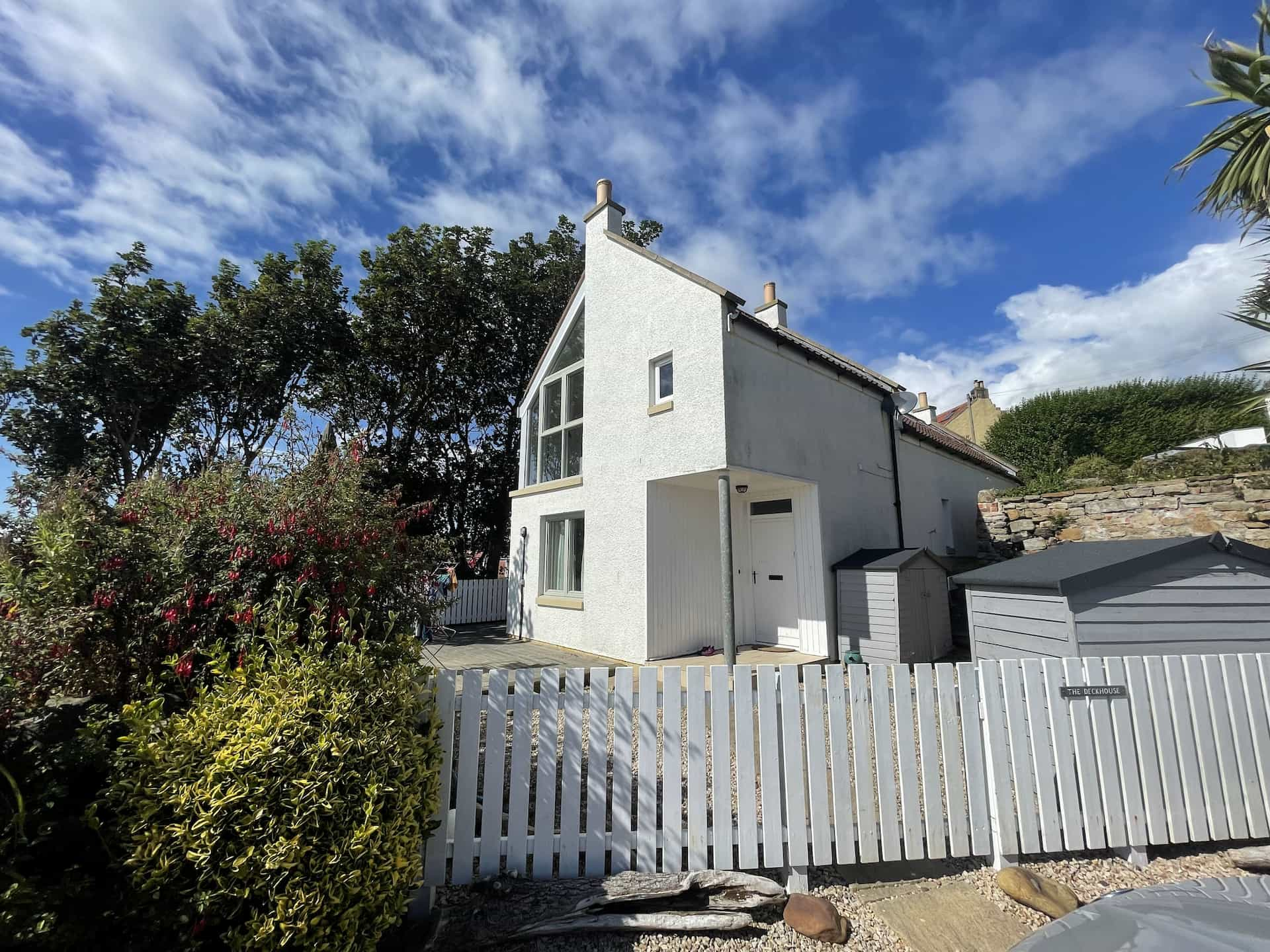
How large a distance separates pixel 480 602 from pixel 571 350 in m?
8.34

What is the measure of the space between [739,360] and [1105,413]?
19581 mm

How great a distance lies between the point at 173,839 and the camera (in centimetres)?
200

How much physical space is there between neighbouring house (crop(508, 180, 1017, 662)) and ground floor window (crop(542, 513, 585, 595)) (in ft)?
0.12

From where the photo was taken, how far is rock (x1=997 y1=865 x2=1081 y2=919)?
108 inches

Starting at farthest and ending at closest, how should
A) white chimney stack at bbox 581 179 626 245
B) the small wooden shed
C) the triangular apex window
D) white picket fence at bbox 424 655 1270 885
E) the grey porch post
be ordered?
the triangular apex window < white chimney stack at bbox 581 179 626 245 < the small wooden shed < the grey porch post < white picket fence at bbox 424 655 1270 885

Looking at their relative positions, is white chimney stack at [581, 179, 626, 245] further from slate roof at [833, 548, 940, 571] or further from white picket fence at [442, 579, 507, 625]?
white picket fence at [442, 579, 507, 625]

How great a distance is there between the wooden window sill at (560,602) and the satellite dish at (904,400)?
8.30 metres

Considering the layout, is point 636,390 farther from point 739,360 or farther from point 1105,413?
point 1105,413

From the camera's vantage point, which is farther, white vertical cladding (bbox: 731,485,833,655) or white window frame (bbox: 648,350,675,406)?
white window frame (bbox: 648,350,675,406)

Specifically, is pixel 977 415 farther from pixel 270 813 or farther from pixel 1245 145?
pixel 270 813

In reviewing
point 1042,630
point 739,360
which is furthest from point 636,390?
point 1042,630

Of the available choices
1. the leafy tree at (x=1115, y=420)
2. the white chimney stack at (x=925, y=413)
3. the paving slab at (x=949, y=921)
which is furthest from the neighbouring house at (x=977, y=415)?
the paving slab at (x=949, y=921)

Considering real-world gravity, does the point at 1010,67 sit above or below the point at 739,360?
above

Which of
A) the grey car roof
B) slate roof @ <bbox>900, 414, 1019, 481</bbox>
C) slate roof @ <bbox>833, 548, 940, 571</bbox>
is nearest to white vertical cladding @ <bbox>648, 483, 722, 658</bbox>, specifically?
slate roof @ <bbox>833, 548, 940, 571</bbox>
